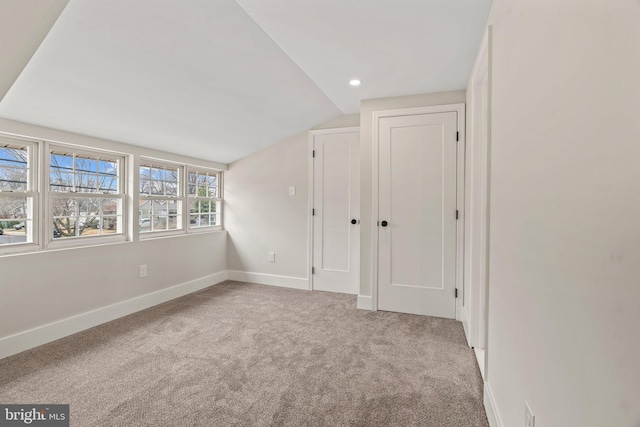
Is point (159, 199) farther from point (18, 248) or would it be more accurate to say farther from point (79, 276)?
point (18, 248)

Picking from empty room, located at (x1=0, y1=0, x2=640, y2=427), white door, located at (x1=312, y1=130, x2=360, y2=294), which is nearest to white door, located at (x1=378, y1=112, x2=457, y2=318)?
empty room, located at (x1=0, y1=0, x2=640, y2=427)

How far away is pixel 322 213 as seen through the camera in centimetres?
383

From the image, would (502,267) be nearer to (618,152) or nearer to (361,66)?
Result: (618,152)

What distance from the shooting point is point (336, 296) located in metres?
3.65

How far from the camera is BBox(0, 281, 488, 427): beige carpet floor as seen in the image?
160 cm

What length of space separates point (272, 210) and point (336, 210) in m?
0.93

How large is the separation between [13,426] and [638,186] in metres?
2.61

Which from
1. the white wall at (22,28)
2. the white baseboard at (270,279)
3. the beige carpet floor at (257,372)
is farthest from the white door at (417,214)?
the white wall at (22,28)

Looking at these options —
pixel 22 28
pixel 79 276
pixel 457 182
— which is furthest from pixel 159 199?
pixel 457 182

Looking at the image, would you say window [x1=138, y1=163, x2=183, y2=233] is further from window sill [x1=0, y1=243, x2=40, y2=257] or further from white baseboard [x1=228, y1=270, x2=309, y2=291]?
white baseboard [x1=228, y1=270, x2=309, y2=291]

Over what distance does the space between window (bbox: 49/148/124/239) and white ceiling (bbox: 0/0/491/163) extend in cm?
32

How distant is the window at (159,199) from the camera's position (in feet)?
11.2

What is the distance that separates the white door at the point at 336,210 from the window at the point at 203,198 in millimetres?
1543

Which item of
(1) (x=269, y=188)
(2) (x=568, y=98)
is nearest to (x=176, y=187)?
(1) (x=269, y=188)
